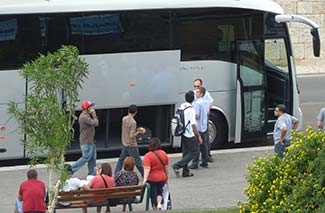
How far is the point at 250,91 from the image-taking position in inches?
782

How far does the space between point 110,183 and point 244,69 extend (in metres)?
6.59

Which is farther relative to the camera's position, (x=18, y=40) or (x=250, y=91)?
(x=250, y=91)

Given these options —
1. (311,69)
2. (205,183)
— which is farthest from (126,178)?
(311,69)

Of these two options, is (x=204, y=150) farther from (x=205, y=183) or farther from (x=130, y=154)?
(x=130, y=154)

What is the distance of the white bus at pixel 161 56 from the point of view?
18.2 metres

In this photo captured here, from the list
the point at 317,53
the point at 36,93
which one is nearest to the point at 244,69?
the point at 317,53

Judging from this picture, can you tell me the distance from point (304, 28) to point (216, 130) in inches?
545

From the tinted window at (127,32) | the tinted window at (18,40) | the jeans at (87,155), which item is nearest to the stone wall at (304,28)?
the tinted window at (127,32)

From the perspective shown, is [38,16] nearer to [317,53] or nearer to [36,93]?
[317,53]

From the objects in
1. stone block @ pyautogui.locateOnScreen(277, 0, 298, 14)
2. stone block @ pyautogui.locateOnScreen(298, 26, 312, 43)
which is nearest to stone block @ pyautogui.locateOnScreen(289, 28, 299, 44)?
stone block @ pyautogui.locateOnScreen(298, 26, 312, 43)

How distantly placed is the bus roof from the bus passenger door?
0.82 metres

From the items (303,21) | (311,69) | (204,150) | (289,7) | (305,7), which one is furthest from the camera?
(305,7)

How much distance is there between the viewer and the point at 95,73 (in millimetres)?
18578

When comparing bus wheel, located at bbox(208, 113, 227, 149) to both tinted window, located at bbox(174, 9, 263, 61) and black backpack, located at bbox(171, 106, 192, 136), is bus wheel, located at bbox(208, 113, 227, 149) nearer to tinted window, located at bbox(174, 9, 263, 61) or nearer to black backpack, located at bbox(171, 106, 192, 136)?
tinted window, located at bbox(174, 9, 263, 61)
